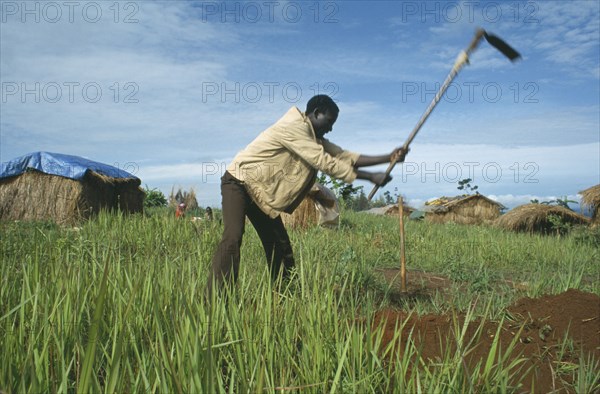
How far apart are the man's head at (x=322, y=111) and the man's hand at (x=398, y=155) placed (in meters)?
0.50

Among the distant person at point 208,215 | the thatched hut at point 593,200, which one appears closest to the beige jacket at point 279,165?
the distant person at point 208,215

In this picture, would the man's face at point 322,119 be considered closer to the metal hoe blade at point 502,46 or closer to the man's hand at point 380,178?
the man's hand at point 380,178

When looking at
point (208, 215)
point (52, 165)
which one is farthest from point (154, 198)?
point (208, 215)

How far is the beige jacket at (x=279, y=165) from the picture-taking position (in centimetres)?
353

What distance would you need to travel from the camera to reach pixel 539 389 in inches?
81.4

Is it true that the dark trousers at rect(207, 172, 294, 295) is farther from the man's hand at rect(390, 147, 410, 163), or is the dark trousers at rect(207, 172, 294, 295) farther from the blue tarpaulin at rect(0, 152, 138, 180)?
the blue tarpaulin at rect(0, 152, 138, 180)

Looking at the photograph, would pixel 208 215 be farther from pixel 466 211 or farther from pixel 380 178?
pixel 466 211

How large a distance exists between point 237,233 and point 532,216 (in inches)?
442

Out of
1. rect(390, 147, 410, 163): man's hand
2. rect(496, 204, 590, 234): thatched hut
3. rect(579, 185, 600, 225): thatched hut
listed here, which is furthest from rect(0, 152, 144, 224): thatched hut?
rect(579, 185, 600, 225): thatched hut

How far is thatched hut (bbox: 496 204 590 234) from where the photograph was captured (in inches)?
510

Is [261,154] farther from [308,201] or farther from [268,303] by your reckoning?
[308,201]

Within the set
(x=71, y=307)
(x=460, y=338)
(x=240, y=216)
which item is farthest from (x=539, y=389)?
(x=240, y=216)

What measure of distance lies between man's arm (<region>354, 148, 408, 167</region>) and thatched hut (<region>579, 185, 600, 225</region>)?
9312mm

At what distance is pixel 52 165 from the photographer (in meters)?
10.8
